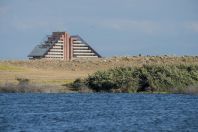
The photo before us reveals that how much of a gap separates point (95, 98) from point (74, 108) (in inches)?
573

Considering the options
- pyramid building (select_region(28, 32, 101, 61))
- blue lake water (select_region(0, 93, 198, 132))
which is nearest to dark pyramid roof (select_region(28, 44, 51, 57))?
pyramid building (select_region(28, 32, 101, 61))

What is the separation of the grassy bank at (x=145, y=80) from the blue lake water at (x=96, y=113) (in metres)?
8.38

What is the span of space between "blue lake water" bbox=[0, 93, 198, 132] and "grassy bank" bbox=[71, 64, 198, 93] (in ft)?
27.5

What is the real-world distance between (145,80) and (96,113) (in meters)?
34.2

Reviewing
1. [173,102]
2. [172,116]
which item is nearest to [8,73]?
[173,102]

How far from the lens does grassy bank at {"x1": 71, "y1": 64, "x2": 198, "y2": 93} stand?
95062 mm

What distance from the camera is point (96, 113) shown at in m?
62.2

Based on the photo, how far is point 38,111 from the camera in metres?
63.8

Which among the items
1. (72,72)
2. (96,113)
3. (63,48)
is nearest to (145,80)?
(72,72)

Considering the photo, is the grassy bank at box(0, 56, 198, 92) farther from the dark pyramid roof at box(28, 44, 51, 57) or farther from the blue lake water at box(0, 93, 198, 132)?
the dark pyramid roof at box(28, 44, 51, 57)

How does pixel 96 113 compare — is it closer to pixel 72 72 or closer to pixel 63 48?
pixel 72 72

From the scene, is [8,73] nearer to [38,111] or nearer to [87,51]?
[38,111]

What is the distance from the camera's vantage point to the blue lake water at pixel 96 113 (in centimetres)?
5009

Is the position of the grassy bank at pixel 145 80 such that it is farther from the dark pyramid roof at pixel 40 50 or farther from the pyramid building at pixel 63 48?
the pyramid building at pixel 63 48
